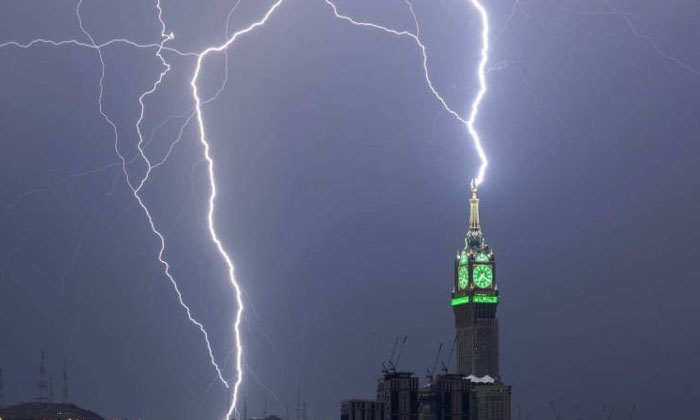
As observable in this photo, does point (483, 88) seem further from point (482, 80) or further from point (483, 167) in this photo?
point (483, 167)

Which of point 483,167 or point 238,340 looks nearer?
point 238,340

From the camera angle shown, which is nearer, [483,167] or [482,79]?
[482,79]

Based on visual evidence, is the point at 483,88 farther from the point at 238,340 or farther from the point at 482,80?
the point at 238,340

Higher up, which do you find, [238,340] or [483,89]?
[483,89]

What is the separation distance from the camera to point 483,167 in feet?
540

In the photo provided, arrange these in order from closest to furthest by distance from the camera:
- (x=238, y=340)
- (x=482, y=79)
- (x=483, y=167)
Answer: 1. (x=238, y=340)
2. (x=482, y=79)
3. (x=483, y=167)

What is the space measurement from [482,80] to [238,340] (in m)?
29.7

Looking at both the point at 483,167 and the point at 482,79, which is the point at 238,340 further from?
the point at 483,167

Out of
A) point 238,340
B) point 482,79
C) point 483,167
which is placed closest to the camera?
point 238,340

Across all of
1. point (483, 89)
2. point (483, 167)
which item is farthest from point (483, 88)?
point (483, 167)

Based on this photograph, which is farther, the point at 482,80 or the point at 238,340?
the point at 482,80

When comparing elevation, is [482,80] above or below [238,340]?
above

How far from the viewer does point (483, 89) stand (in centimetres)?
14000

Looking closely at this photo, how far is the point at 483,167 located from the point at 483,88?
2551cm
